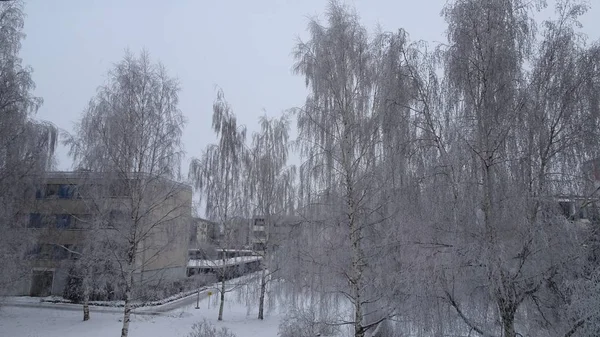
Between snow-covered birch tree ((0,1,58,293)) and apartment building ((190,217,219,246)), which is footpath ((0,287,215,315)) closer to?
apartment building ((190,217,219,246))

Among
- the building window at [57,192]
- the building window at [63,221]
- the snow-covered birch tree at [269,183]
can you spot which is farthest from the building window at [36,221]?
the snow-covered birch tree at [269,183]

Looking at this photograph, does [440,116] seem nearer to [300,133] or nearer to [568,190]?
[568,190]

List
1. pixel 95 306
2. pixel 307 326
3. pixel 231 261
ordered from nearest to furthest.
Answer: pixel 307 326 → pixel 231 261 → pixel 95 306

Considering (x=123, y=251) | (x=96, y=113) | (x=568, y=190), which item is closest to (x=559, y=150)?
(x=568, y=190)

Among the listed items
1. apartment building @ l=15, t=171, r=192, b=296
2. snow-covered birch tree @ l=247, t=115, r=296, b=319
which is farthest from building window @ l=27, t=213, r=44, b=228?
snow-covered birch tree @ l=247, t=115, r=296, b=319

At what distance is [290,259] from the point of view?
14.9 metres

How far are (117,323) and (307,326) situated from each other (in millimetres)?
12614

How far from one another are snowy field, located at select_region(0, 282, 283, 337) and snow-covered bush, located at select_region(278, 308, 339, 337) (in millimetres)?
6173

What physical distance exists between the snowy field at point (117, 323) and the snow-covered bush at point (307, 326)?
617 centimetres

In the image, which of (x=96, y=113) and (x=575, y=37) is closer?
(x=575, y=37)

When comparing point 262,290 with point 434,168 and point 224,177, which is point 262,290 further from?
point 434,168

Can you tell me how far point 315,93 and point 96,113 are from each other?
9.66m

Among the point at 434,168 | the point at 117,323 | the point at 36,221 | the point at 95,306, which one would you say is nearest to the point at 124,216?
the point at 117,323

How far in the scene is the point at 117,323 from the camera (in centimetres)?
2078
